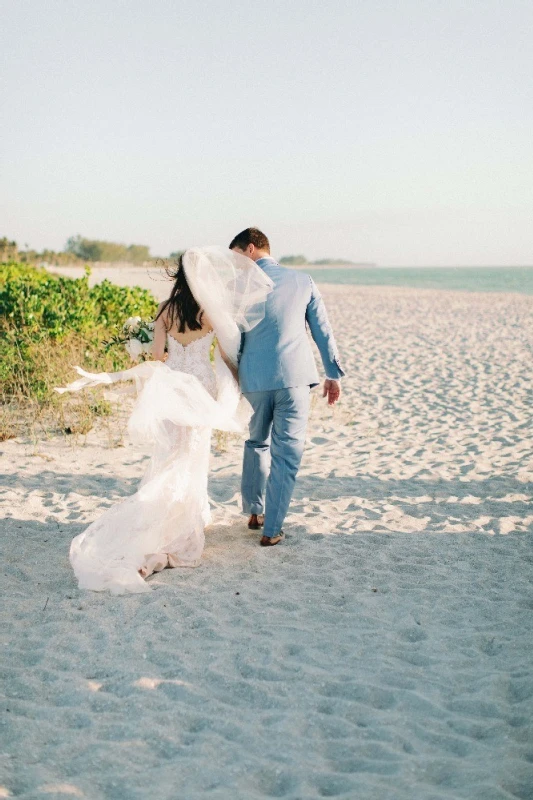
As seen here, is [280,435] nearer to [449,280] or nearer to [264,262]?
[264,262]

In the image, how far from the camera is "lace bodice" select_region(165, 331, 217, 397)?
4.93 metres

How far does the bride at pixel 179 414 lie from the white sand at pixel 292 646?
22cm

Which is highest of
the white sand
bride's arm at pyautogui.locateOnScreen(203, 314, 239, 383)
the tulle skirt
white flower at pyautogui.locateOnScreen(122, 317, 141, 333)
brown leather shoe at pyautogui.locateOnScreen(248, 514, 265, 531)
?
white flower at pyautogui.locateOnScreen(122, 317, 141, 333)

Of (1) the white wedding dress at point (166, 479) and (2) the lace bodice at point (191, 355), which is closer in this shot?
(1) the white wedding dress at point (166, 479)

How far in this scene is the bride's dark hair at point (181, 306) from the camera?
185 inches

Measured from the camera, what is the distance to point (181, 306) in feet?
15.6

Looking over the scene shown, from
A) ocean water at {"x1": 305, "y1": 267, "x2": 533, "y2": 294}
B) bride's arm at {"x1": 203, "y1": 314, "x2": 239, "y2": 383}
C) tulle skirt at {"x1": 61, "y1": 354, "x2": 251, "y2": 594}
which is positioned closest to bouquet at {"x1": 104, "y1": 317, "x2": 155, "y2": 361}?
tulle skirt at {"x1": 61, "y1": 354, "x2": 251, "y2": 594}

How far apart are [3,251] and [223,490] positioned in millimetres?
31348

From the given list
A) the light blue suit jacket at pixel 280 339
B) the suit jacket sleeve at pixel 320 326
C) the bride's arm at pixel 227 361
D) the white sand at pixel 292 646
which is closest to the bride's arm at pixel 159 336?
the bride's arm at pixel 227 361

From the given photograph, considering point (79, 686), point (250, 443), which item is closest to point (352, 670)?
point (79, 686)

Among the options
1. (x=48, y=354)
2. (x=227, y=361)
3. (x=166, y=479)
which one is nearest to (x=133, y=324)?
(x=227, y=361)

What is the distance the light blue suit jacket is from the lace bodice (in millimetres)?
259

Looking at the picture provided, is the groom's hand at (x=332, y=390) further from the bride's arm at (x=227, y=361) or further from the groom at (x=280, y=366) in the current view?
the bride's arm at (x=227, y=361)

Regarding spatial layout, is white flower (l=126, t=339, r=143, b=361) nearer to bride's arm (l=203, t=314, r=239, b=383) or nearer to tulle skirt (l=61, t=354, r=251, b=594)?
tulle skirt (l=61, t=354, r=251, b=594)
